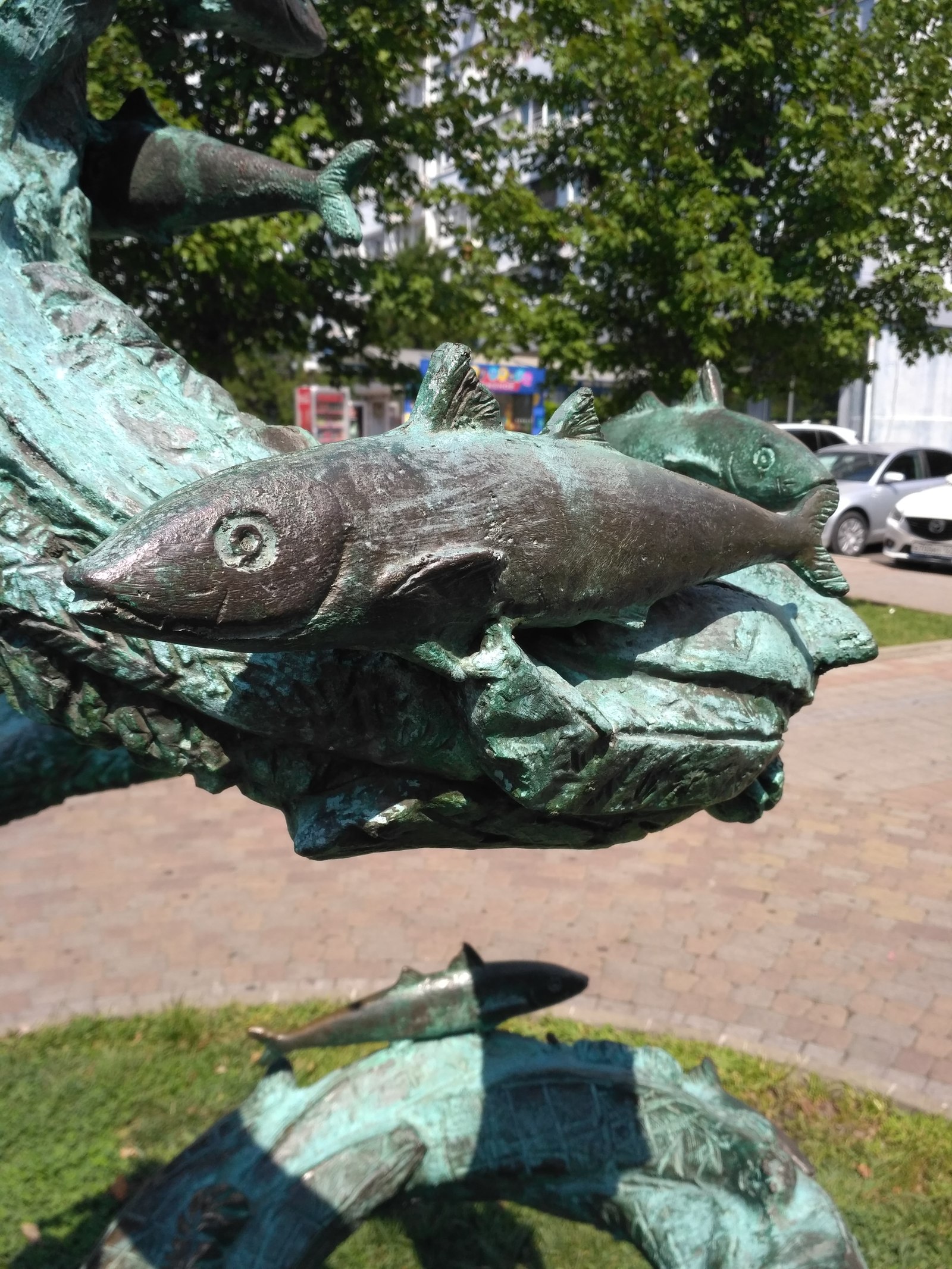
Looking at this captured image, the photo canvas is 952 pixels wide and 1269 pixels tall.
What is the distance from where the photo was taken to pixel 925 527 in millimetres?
15766

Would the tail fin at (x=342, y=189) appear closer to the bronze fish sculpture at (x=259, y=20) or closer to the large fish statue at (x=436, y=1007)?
the bronze fish sculpture at (x=259, y=20)

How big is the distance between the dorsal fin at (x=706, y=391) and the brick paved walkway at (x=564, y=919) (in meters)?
3.04

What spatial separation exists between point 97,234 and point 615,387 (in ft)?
31.1

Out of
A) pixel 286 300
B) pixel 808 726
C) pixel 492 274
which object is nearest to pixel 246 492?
pixel 286 300

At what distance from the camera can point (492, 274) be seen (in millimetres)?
9469

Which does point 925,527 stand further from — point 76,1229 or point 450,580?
point 450,580

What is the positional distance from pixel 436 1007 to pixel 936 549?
1461cm

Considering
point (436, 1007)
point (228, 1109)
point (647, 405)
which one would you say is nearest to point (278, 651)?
point (647, 405)

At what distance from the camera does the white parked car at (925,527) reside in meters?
15.6

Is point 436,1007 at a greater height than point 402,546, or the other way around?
point 402,546

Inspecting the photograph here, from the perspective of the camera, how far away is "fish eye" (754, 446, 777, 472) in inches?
63.8

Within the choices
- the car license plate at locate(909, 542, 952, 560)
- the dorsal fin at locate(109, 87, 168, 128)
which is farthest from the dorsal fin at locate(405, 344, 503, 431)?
the car license plate at locate(909, 542, 952, 560)

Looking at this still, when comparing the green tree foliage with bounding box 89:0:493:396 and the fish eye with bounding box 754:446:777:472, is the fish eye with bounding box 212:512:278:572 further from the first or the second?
the green tree foliage with bounding box 89:0:493:396

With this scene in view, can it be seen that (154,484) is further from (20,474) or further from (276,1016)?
(276,1016)
